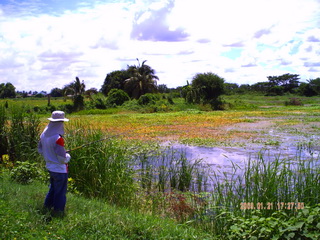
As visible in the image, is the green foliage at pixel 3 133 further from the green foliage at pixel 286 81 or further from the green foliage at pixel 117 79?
the green foliage at pixel 286 81

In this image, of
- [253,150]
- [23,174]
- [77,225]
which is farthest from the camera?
[253,150]

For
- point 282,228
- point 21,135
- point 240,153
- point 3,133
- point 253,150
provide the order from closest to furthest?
point 282,228 → point 21,135 → point 3,133 → point 240,153 → point 253,150

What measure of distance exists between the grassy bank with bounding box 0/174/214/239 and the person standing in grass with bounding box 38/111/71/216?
20 cm

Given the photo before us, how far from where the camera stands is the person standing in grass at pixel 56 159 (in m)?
5.19

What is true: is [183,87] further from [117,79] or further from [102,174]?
[102,174]

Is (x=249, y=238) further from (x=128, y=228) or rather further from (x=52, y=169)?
(x=52, y=169)

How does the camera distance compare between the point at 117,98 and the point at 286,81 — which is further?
the point at 286,81

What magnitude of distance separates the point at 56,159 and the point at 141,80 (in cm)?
4497

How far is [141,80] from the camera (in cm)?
4984

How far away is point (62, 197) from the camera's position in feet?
17.2

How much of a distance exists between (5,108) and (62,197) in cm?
570

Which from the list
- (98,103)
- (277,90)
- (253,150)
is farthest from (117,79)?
(253,150)

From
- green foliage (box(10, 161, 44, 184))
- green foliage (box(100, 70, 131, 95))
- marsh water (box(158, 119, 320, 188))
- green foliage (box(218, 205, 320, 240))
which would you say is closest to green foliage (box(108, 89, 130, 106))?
green foliage (box(100, 70, 131, 95))
